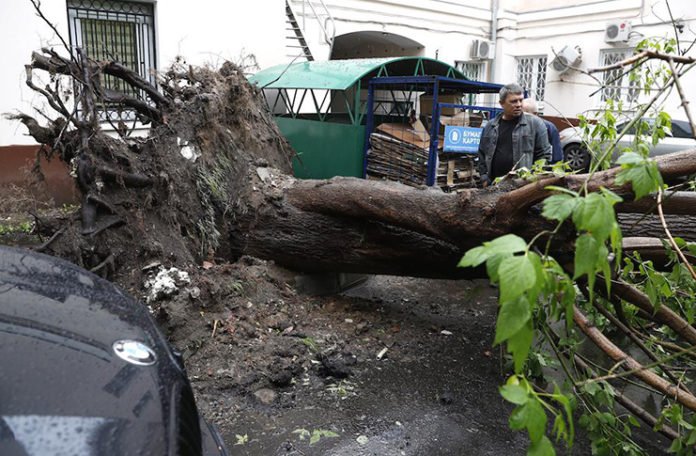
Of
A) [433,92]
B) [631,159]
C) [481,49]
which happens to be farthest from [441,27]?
[631,159]

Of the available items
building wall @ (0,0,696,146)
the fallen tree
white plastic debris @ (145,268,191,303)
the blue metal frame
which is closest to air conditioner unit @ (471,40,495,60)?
building wall @ (0,0,696,146)

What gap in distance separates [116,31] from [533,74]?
36.3ft

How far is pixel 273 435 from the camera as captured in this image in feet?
10.4

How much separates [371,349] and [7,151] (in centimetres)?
586

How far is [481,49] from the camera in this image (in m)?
15.0

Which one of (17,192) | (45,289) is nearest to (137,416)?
(45,289)

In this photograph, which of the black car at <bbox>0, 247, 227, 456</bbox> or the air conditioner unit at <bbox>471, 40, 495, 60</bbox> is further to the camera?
the air conditioner unit at <bbox>471, 40, 495, 60</bbox>

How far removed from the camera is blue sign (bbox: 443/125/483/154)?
7.88 meters

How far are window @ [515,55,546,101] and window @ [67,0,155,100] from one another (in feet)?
33.8

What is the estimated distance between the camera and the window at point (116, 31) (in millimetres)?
8148

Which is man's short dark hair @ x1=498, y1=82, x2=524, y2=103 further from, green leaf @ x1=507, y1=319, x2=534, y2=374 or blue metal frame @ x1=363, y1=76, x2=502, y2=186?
green leaf @ x1=507, y1=319, x2=534, y2=374

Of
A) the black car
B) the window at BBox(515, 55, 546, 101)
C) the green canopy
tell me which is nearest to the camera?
the black car

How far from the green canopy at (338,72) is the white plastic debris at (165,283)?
3.67 metres

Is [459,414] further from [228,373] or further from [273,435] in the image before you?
[228,373]
